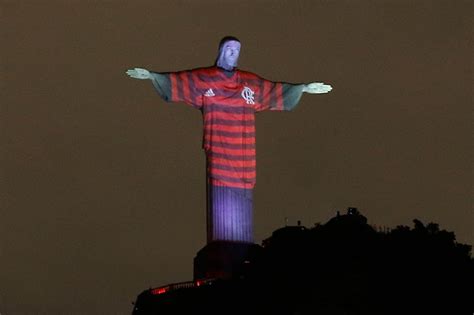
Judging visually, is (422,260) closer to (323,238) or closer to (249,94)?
(323,238)

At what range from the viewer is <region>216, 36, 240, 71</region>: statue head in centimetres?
4875

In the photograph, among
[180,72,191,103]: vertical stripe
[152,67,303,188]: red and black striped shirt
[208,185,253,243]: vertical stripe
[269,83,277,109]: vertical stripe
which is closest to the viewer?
[208,185,253,243]: vertical stripe

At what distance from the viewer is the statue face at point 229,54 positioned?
160 ft

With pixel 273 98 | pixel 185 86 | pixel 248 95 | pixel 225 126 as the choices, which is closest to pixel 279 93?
pixel 273 98

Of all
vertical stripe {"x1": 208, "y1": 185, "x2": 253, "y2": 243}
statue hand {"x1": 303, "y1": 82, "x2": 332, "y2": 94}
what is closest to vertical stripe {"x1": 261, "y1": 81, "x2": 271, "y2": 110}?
statue hand {"x1": 303, "y1": 82, "x2": 332, "y2": 94}

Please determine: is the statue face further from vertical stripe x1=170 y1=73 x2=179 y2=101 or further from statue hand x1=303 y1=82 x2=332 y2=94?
statue hand x1=303 y1=82 x2=332 y2=94

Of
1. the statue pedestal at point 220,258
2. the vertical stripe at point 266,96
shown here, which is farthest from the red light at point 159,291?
the vertical stripe at point 266,96

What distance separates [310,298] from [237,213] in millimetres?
6656

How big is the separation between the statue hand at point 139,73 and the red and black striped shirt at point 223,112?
388 mm

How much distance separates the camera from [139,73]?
155 feet

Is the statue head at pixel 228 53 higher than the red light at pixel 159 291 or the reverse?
higher

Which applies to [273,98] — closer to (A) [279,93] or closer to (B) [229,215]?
(A) [279,93]

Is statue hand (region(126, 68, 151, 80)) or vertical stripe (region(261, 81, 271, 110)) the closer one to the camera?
statue hand (region(126, 68, 151, 80))

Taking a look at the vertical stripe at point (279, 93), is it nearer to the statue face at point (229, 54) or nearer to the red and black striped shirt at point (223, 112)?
the red and black striped shirt at point (223, 112)
